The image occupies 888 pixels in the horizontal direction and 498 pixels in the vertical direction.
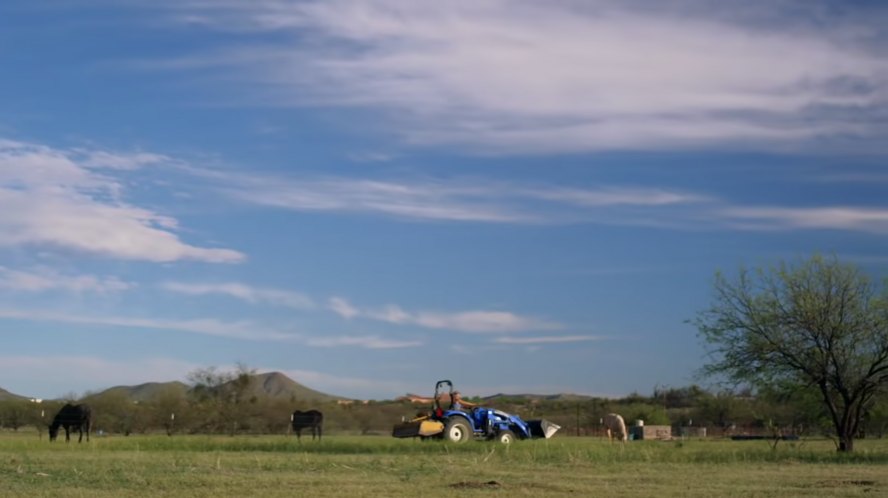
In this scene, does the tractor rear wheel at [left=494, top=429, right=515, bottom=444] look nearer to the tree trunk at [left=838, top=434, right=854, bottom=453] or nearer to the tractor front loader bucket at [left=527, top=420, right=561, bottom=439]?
the tractor front loader bucket at [left=527, top=420, right=561, bottom=439]

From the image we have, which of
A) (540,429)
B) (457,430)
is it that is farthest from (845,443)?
(457,430)

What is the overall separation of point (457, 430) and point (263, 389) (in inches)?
1468

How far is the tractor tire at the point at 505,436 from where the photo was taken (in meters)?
27.8

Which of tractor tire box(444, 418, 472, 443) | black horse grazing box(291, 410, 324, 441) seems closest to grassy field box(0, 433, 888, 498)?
tractor tire box(444, 418, 472, 443)

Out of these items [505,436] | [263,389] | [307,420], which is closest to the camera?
[505,436]

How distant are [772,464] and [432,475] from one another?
8345mm

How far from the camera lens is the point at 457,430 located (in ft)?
91.8

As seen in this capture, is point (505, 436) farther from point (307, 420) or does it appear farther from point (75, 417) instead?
point (75, 417)

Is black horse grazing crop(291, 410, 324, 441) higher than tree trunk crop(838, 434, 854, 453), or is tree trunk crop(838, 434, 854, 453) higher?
black horse grazing crop(291, 410, 324, 441)

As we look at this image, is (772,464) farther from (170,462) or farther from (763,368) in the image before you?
(170,462)

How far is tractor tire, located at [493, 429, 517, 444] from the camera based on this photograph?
27833 millimetres

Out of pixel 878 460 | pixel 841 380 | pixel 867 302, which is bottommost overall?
pixel 878 460

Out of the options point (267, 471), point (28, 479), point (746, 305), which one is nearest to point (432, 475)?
point (267, 471)

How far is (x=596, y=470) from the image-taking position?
19.1 meters
